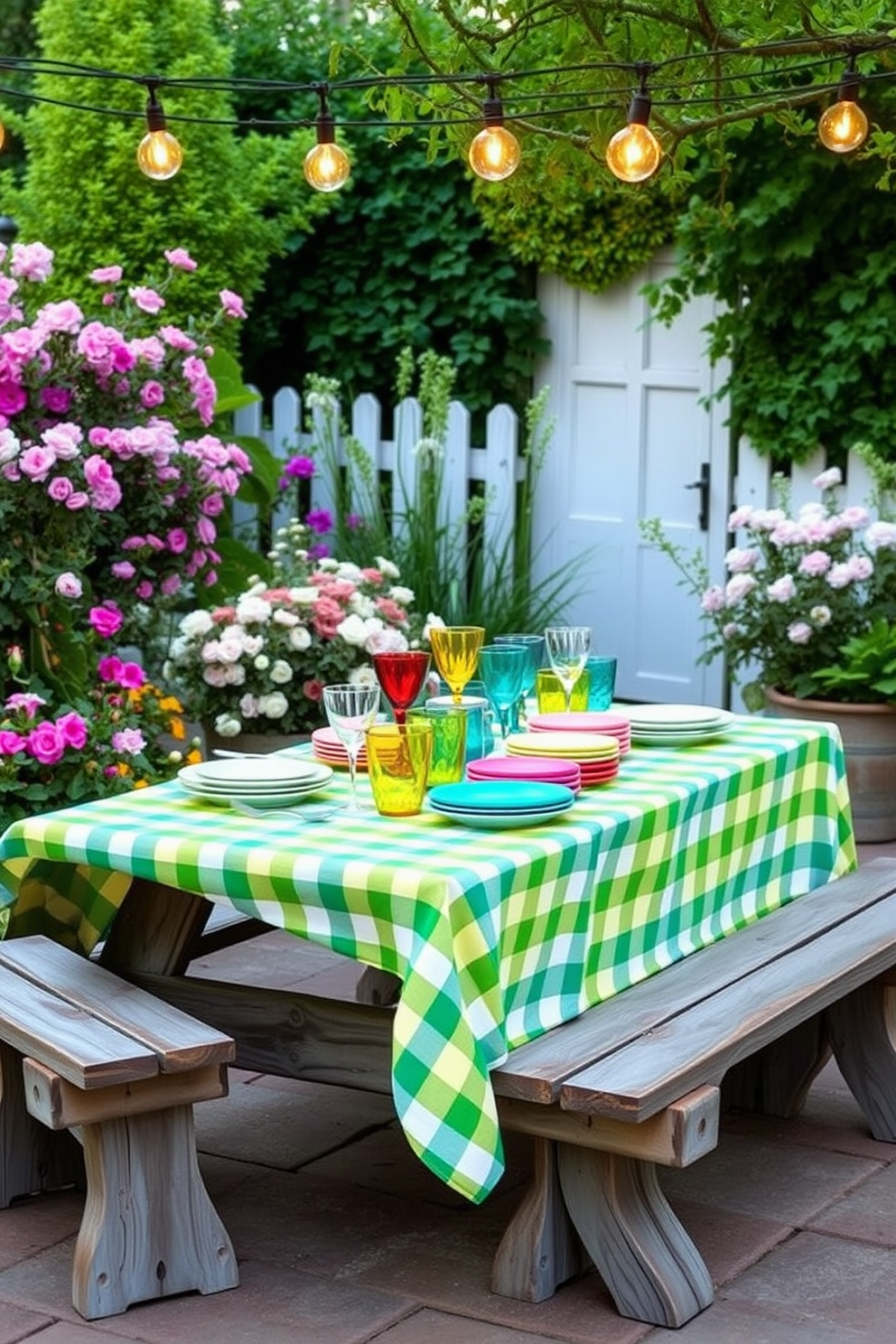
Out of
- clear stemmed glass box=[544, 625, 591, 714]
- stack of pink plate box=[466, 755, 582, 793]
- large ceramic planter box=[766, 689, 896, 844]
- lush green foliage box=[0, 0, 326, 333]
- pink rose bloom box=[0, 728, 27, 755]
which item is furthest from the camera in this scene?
lush green foliage box=[0, 0, 326, 333]

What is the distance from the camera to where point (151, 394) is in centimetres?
548

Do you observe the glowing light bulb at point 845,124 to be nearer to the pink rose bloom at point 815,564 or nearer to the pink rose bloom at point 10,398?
the pink rose bloom at point 10,398

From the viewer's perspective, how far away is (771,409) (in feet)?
23.3

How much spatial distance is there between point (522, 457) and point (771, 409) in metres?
1.32

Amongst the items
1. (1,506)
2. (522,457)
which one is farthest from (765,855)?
(522,457)

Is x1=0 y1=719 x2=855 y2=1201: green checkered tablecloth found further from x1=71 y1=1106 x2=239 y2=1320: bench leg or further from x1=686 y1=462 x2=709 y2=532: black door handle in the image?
x1=686 y1=462 x2=709 y2=532: black door handle

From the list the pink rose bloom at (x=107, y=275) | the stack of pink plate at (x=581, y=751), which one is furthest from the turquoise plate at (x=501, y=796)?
the pink rose bloom at (x=107, y=275)

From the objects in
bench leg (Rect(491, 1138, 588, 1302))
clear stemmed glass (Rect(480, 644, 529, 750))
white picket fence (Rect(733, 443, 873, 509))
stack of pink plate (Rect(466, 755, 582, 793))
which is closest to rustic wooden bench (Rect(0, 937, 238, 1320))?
bench leg (Rect(491, 1138, 588, 1302))

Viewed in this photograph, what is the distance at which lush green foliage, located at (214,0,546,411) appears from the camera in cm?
820

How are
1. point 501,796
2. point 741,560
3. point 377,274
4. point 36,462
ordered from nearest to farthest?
point 501,796 → point 36,462 → point 741,560 → point 377,274

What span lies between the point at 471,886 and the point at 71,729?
2223 millimetres

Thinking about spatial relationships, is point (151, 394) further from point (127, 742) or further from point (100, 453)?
point (127, 742)

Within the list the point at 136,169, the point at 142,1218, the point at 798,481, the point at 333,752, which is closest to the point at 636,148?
the point at 333,752

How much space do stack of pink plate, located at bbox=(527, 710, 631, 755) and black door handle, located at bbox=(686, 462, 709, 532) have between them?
3.84 metres
